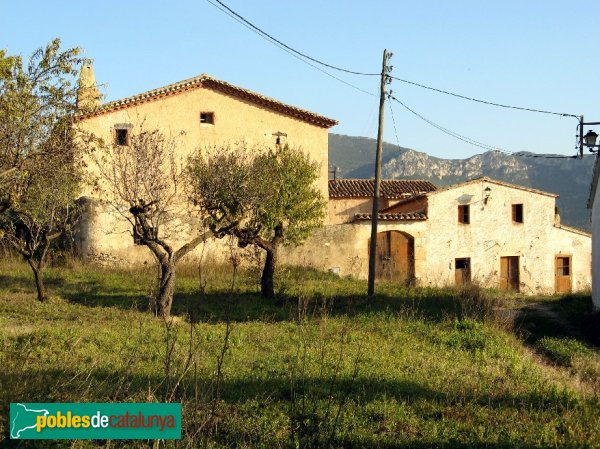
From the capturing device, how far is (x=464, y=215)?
101 ft

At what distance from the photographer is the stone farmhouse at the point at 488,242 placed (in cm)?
3025

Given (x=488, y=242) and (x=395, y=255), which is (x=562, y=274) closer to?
(x=488, y=242)

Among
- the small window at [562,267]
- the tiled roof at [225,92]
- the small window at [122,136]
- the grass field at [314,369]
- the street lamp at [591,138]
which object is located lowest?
the grass field at [314,369]

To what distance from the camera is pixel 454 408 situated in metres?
8.90

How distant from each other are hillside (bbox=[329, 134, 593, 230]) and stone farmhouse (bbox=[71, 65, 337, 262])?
83.0 meters

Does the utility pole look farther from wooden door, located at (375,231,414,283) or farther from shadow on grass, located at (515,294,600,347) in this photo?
wooden door, located at (375,231,414,283)

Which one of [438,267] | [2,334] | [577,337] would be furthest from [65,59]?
[438,267]

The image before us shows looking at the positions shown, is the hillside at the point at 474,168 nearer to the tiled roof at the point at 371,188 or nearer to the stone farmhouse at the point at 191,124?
the tiled roof at the point at 371,188

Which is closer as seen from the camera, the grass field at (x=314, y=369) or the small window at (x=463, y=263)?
the grass field at (x=314, y=369)

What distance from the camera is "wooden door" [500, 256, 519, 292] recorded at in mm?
30828

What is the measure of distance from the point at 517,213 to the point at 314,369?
75.1ft

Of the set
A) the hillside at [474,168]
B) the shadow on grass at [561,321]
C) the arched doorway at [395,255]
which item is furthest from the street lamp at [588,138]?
the hillside at [474,168]

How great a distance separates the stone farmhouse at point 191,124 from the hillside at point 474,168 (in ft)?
272

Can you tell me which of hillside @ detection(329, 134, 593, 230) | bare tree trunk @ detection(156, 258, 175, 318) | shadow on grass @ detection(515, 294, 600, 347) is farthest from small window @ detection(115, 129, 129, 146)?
hillside @ detection(329, 134, 593, 230)
